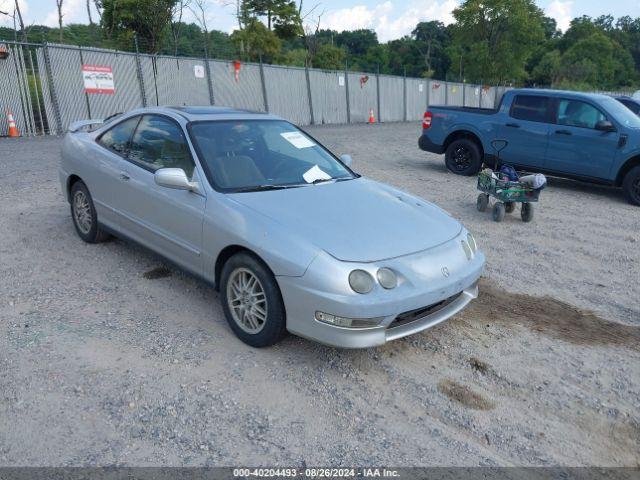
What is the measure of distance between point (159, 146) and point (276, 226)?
1.69m

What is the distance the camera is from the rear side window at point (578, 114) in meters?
8.80

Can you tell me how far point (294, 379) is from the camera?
3229mm

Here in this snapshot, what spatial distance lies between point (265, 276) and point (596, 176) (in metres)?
7.55

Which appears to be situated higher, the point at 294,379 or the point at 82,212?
the point at 82,212

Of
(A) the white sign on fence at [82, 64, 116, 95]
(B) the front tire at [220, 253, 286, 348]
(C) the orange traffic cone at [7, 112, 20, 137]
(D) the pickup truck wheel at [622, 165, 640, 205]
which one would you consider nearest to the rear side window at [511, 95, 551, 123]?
(D) the pickup truck wheel at [622, 165, 640, 205]

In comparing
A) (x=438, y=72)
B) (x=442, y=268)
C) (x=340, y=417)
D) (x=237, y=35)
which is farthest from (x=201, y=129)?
(x=438, y=72)

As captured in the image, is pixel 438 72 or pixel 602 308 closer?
pixel 602 308

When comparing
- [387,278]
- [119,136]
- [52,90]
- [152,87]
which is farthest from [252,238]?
[152,87]

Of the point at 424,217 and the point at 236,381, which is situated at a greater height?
the point at 424,217

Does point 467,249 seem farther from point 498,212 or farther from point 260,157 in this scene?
point 498,212

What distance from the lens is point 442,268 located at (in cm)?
336

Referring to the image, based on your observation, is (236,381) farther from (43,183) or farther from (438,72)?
(438,72)

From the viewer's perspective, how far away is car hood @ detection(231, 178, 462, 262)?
3.23 meters

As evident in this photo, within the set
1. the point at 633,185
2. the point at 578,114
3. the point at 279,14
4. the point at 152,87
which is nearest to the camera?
the point at 633,185
